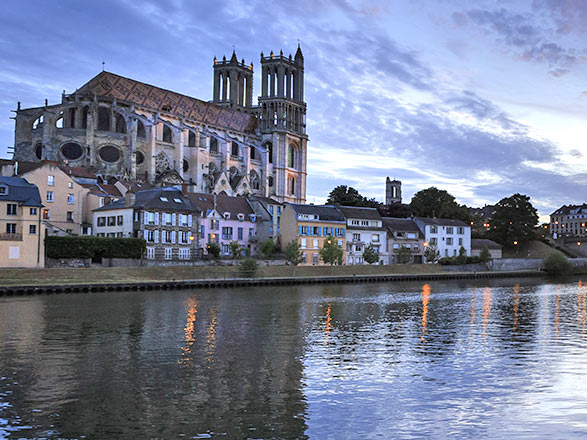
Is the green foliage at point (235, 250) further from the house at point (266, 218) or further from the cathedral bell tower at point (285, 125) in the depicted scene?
the cathedral bell tower at point (285, 125)

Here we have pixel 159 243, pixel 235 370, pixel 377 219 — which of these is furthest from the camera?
pixel 377 219

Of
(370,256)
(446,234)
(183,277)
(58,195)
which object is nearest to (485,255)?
(446,234)

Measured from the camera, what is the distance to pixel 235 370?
2267 centimetres

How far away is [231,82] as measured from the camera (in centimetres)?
16838

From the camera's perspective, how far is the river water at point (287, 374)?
16.4 meters

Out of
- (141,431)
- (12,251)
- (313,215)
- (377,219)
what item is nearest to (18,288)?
(12,251)

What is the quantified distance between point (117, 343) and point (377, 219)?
7526 cm

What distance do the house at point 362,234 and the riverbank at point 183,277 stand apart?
6189 millimetres

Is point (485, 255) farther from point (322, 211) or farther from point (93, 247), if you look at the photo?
point (93, 247)

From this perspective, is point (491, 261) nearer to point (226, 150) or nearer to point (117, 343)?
point (226, 150)

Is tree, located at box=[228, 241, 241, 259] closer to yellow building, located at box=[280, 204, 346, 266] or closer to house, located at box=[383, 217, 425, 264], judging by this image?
yellow building, located at box=[280, 204, 346, 266]

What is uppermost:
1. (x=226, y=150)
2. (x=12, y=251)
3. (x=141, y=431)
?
(x=226, y=150)

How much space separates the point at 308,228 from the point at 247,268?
1976cm

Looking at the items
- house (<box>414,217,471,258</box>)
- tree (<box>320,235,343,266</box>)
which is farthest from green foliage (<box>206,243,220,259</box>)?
house (<box>414,217,471,258</box>)
